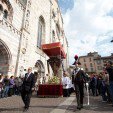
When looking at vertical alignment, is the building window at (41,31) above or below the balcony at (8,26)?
above

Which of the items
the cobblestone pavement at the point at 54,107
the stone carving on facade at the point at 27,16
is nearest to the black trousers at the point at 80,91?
the cobblestone pavement at the point at 54,107

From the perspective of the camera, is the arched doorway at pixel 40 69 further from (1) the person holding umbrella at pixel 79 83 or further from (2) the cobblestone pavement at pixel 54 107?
(1) the person holding umbrella at pixel 79 83

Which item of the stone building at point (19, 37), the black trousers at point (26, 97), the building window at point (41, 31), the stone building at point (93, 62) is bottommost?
the black trousers at point (26, 97)

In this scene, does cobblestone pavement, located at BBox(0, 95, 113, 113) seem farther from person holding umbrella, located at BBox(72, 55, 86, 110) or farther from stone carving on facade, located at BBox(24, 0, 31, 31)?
stone carving on facade, located at BBox(24, 0, 31, 31)

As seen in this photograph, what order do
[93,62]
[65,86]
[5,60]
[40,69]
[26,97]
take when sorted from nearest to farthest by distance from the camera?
[26,97] → [65,86] → [5,60] → [40,69] → [93,62]

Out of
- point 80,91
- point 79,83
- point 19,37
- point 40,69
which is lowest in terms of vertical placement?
point 80,91

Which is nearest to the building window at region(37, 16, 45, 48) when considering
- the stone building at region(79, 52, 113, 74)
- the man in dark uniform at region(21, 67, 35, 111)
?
the man in dark uniform at region(21, 67, 35, 111)

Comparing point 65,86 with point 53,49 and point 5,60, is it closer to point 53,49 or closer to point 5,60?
point 53,49

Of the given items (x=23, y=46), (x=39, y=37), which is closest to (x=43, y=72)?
(x=39, y=37)

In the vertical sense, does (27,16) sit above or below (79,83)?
above

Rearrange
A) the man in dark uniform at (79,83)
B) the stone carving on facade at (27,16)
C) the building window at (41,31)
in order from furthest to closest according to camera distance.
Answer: the building window at (41,31) < the stone carving on facade at (27,16) < the man in dark uniform at (79,83)

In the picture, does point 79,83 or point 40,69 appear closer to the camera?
point 79,83

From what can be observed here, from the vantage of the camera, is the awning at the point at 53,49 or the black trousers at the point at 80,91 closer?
the black trousers at the point at 80,91

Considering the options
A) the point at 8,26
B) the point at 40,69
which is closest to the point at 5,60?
the point at 8,26
